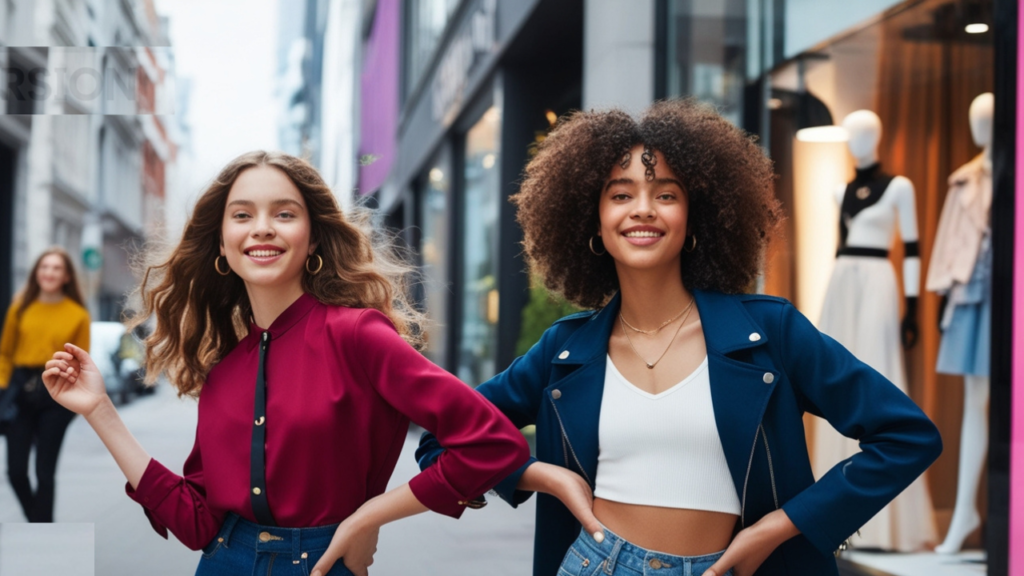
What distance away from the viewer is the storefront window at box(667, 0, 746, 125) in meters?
5.65

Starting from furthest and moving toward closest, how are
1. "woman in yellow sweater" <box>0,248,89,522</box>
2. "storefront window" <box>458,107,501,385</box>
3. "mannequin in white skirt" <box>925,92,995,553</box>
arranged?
"storefront window" <box>458,107,501,385</box> < "woman in yellow sweater" <box>0,248,89,522</box> < "mannequin in white skirt" <box>925,92,995,553</box>

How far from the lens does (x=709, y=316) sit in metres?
2.05

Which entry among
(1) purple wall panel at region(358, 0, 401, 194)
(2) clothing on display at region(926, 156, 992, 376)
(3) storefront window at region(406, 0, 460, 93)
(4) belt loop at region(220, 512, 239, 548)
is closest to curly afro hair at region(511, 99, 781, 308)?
(4) belt loop at region(220, 512, 239, 548)

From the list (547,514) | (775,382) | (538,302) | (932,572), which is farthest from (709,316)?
(538,302)

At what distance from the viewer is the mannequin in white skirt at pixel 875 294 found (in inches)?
182

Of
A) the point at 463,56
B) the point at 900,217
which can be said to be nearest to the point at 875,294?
the point at 900,217

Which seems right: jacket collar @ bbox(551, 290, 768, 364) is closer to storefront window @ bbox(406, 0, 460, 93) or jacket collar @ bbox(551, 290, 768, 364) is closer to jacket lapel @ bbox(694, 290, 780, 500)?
Result: jacket lapel @ bbox(694, 290, 780, 500)

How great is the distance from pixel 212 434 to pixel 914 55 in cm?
414

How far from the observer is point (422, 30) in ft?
43.5

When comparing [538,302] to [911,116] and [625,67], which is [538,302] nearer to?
[625,67]

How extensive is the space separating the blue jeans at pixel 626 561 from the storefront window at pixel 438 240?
29.6 ft

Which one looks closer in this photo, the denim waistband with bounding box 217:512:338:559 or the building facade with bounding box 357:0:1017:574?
the denim waistband with bounding box 217:512:338:559

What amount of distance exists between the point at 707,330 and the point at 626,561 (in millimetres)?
489

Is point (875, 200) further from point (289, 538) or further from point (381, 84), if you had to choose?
point (381, 84)
